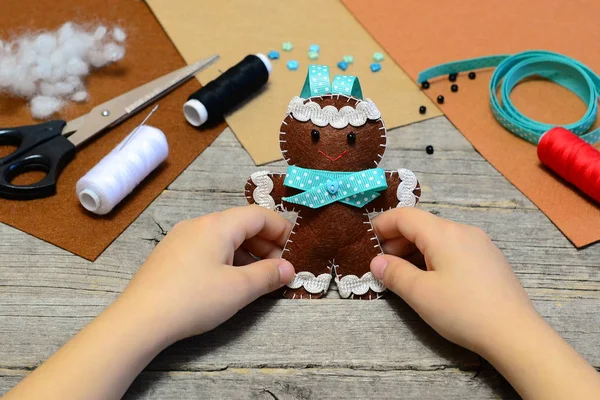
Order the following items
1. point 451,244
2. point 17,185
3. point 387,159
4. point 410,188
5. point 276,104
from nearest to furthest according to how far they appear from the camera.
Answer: point 451,244 → point 410,188 → point 17,185 → point 387,159 → point 276,104

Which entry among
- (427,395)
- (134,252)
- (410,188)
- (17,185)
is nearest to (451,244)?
(410,188)

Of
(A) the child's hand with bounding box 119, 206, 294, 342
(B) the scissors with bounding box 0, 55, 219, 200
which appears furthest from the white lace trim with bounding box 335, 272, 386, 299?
(B) the scissors with bounding box 0, 55, 219, 200

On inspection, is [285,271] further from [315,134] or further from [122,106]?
[122,106]

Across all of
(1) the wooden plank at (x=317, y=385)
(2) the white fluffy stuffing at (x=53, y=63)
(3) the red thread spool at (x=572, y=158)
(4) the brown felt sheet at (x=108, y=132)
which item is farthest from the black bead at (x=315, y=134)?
(2) the white fluffy stuffing at (x=53, y=63)

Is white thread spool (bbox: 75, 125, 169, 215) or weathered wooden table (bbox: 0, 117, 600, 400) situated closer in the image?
weathered wooden table (bbox: 0, 117, 600, 400)

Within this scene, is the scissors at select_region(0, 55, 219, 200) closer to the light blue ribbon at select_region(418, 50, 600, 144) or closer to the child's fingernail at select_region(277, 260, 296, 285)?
the child's fingernail at select_region(277, 260, 296, 285)

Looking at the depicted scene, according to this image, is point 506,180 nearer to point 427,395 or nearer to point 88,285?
point 427,395

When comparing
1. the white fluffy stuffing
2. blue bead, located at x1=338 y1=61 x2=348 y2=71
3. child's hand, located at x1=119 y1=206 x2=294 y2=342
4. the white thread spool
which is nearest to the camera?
child's hand, located at x1=119 y1=206 x2=294 y2=342
